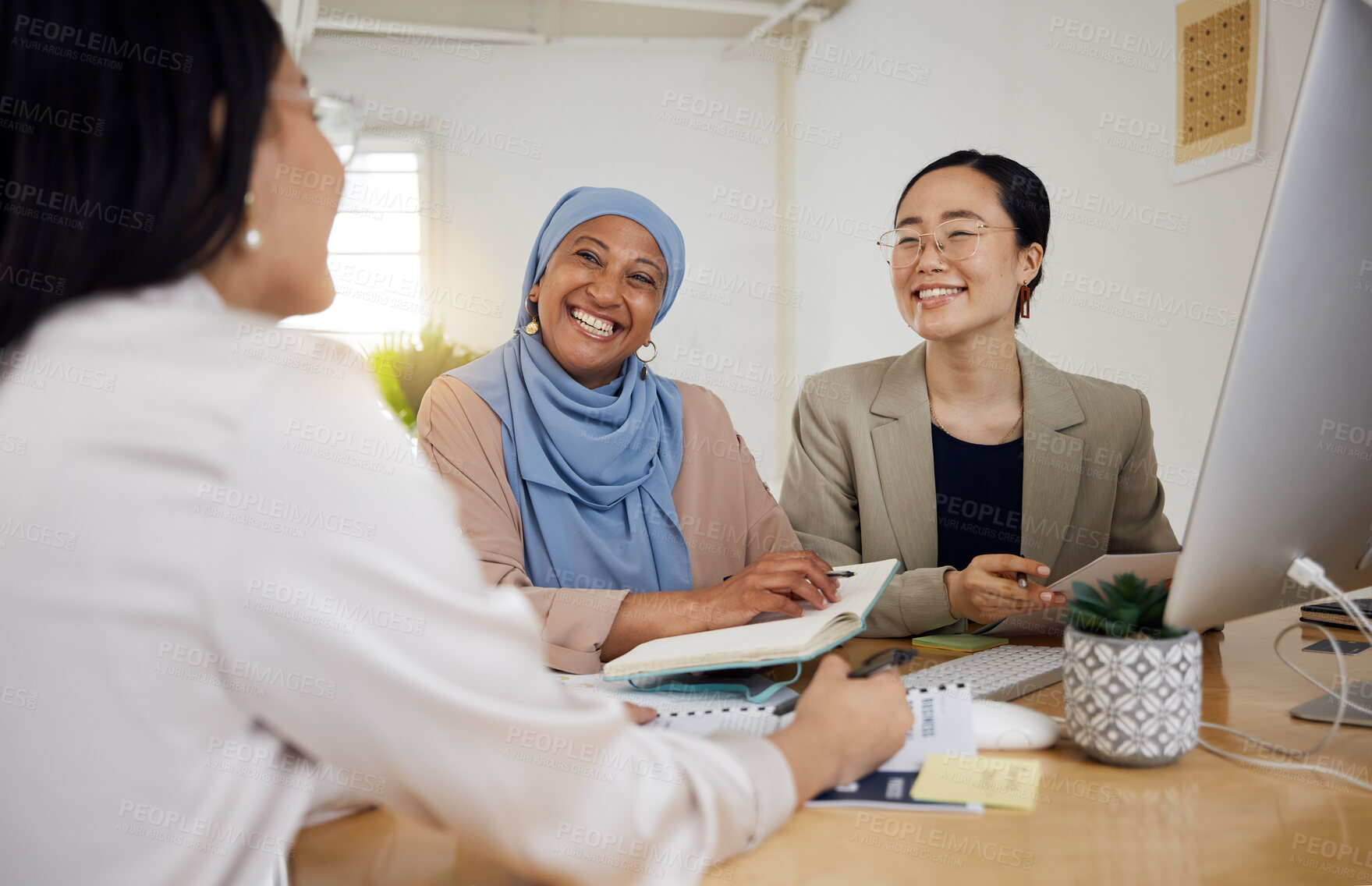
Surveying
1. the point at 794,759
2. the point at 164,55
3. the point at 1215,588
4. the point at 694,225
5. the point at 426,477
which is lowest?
the point at 794,759

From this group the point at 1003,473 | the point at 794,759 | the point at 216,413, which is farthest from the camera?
the point at 1003,473

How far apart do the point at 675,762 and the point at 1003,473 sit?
4.42 ft

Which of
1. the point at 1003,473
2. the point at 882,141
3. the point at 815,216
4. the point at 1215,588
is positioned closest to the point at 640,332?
the point at 1003,473

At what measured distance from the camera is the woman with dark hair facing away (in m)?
0.49

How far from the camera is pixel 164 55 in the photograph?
1.81 feet

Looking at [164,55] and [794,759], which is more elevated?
[164,55]

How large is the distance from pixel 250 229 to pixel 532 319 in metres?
1.31

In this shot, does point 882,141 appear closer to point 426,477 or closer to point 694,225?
point 694,225

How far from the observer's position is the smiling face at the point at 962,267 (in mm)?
1825

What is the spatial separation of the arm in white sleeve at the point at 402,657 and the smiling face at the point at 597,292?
1.25 meters

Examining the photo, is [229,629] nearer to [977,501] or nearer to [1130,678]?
[1130,678]

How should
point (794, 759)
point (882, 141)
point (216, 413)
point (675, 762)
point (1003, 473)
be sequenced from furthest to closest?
1. point (882, 141)
2. point (1003, 473)
3. point (794, 759)
4. point (675, 762)
5. point (216, 413)

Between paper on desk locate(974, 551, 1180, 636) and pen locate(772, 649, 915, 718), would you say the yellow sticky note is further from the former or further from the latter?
paper on desk locate(974, 551, 1180, 636)

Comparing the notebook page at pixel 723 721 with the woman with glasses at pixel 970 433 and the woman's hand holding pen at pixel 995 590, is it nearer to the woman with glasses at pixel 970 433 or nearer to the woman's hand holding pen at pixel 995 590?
the woman's hand holding pen at pixel 995 590
